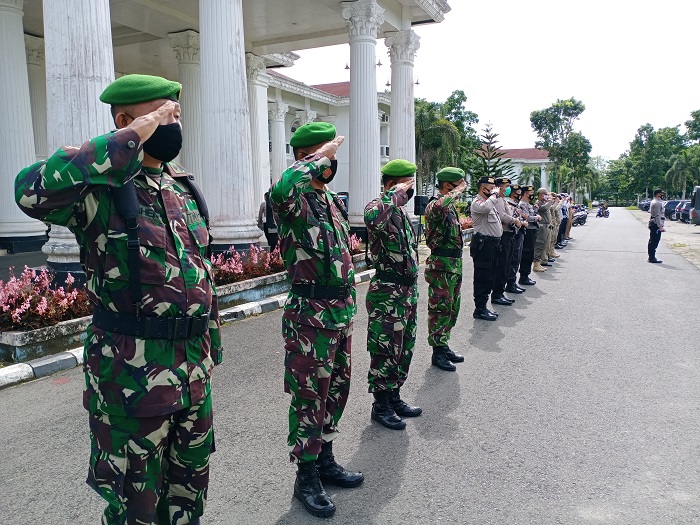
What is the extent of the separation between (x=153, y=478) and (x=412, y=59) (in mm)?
14402

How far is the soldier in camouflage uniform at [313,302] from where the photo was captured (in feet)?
9.09

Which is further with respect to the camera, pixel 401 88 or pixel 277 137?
pixel 277 137

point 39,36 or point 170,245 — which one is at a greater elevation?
point 39,36

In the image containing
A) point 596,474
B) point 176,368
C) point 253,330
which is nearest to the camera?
point 176,368

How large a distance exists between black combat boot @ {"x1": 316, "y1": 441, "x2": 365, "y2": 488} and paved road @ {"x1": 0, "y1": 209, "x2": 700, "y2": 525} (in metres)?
0.07

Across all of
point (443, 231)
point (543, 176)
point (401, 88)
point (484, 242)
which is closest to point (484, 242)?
point (484, 242)

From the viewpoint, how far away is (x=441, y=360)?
5.11 m

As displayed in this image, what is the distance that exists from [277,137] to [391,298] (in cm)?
2504

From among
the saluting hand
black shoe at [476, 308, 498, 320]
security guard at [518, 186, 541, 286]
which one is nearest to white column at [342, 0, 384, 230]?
security guard at [518, 186, 541, 286]

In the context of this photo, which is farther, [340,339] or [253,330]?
[253,330]

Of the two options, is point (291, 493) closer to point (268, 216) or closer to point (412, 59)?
point (268, 216)

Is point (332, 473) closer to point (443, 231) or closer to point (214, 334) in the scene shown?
point (214, 334)

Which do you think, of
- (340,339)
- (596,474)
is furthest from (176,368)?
(596,474)

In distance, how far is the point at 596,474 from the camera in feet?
10.3
